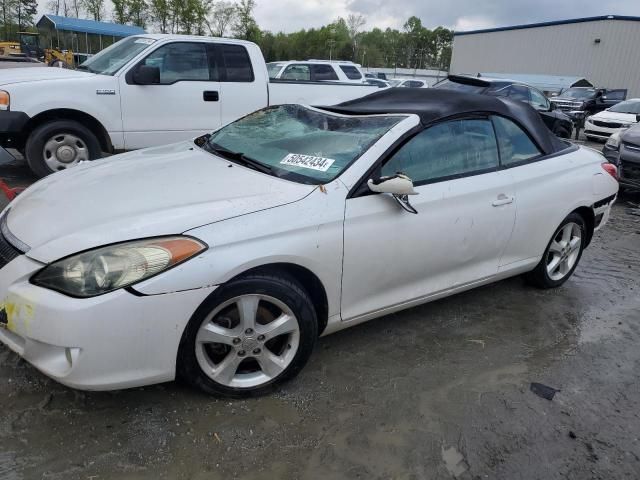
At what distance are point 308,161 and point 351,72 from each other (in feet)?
37.3

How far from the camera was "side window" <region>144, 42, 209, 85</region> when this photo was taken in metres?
6.84

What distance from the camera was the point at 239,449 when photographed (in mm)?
2385

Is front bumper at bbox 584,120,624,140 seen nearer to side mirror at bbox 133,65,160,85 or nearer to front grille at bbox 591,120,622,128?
front grille at bbox 591,120,622,128

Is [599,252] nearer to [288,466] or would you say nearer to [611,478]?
[611,478]

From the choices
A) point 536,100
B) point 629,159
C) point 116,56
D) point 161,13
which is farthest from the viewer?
point 161,13

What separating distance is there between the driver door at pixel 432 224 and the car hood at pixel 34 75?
4891mm

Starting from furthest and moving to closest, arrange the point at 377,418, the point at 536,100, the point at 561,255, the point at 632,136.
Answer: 1. the point at 536,100
2. the point at 632,136
3. the point at 561,255
4. the point at 377,418

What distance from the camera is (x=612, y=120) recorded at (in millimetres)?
15555

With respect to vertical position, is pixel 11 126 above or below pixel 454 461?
above

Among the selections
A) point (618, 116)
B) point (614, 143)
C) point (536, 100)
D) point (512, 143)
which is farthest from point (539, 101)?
point (512, 143)

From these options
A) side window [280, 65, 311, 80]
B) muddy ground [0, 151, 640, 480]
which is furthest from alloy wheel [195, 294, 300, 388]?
side window [280, 65, 311, 80]

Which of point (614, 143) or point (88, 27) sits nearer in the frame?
point (614, 143)

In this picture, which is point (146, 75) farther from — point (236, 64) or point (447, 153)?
point (447, 153)

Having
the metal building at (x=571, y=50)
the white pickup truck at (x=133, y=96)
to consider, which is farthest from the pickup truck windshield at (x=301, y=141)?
the metal building at (x=571, y=50)
